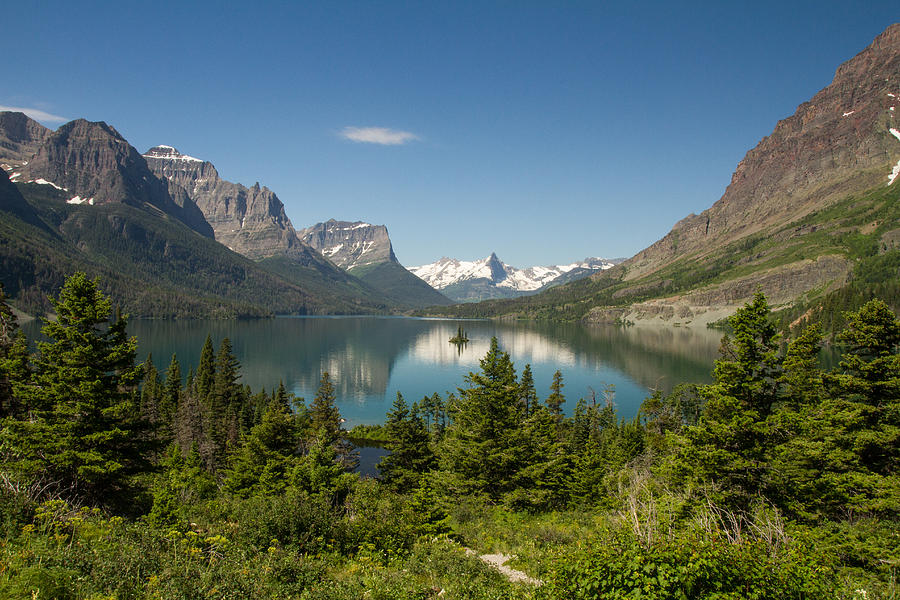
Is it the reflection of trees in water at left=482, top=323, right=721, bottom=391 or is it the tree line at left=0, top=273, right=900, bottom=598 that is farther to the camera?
the reflection of trees in water at left=482, top=323, right=721, bottom=391

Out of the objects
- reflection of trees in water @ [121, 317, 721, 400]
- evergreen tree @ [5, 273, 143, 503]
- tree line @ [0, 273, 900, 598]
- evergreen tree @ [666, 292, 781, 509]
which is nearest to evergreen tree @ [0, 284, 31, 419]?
tree line @ [0, 273, 900, 598]

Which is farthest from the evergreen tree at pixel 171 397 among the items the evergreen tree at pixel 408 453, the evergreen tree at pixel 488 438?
the evergreen tree at pixel 488 438

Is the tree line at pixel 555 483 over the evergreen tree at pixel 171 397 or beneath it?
over

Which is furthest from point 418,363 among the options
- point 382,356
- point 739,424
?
point 739,424

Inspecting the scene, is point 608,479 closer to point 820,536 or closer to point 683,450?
point 683,450

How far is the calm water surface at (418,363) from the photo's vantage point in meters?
96.7

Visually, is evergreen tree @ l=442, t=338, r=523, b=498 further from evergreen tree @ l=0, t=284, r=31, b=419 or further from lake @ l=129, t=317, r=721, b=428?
lake @ l=129, t=317, r=721, b=428

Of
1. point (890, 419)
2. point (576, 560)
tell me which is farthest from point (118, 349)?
point (890, 419)

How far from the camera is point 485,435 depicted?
28.8 m

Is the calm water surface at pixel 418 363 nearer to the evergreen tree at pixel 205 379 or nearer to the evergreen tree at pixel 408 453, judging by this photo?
the evergreen tree at pixel 205 379

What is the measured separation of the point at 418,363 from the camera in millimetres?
143000

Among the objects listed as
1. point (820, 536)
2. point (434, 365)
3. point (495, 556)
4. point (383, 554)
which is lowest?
point (434, 365)

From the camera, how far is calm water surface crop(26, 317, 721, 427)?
96.7 m

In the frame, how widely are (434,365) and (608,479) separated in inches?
4295
